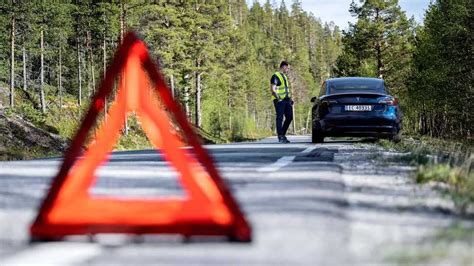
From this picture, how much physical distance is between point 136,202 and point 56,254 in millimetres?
952

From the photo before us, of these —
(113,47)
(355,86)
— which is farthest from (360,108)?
(113,47)

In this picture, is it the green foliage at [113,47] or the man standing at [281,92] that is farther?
the green foliage at [113,47]

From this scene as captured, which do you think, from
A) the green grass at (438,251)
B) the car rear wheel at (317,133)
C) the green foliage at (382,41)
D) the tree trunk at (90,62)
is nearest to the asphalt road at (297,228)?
the green grass at (438,251)

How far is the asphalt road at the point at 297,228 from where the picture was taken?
2.79 metres

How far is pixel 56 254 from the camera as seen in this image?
9.71 ft

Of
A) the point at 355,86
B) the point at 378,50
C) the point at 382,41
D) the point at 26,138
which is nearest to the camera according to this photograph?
the point at 355,86

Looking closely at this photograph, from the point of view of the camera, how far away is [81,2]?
53.7m

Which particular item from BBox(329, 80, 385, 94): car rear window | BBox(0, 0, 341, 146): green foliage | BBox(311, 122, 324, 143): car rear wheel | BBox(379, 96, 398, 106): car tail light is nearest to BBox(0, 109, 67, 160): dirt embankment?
BBox(0, 0, 341, 146): green foliage

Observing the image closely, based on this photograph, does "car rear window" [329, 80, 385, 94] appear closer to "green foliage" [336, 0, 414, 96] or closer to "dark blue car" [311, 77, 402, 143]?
"dark blue car" [311, 77, 402, 143]

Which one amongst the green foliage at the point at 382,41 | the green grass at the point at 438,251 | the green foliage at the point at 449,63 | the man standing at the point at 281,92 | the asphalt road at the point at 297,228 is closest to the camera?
the green grass at the point at 438,251

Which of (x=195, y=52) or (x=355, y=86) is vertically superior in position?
(x=195, y=52)

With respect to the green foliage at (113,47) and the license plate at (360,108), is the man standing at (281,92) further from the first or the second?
the green foliage at (113,47)

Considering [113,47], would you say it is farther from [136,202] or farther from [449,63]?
[136,202]

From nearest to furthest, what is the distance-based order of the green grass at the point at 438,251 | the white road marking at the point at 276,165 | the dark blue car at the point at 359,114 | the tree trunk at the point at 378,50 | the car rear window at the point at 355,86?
the green grass at the point at 438,251 → the white road marking at the point at 276,165 → the dark blue car at the point at 359,114 → the car rear window at the point at 355,86 → the tree trunk at the point at 378,50
